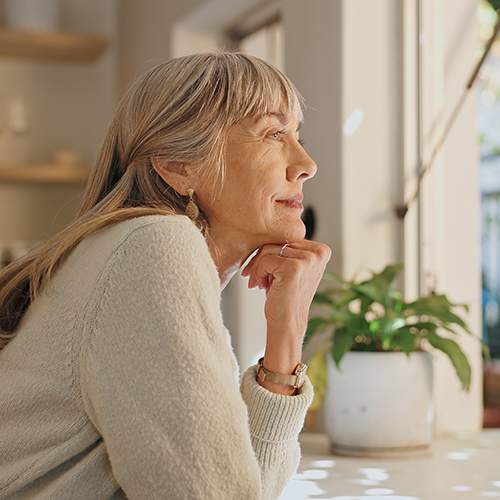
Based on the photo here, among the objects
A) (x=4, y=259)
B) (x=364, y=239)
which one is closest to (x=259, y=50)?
(x=364, y=239)

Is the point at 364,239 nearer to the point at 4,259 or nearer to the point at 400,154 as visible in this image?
the point at 400,154

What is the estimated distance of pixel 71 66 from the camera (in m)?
3.66

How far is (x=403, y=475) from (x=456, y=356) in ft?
0.98

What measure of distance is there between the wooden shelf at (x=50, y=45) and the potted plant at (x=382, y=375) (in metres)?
2.31

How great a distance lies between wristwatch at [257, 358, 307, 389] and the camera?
94 cm

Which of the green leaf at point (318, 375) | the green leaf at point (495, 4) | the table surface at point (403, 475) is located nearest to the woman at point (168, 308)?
the table surface at point (403, 475)

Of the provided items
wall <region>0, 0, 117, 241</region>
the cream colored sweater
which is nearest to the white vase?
wall <region>0, 0, 117, 241</region>

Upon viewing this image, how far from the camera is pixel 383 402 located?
1514 millimetres

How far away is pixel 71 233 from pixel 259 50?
203 centimetres

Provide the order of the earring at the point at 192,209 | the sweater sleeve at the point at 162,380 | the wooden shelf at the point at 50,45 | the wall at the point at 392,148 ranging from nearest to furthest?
the sweater sleeve at the point at 162,380 → the earring at the point at 192,209 → the wall at the point at 392,148 → the wooden shelf at the point at 50,45

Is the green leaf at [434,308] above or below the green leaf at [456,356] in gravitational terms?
above

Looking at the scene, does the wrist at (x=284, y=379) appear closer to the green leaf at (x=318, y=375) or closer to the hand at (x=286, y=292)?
the hand at (x=286, y=292)

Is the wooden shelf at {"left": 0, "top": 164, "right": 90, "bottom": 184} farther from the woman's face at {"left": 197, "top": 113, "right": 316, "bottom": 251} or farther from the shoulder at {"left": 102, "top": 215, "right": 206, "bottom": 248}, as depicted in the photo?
the shoulder at {"left": 102, "top": 215, "right": 206, "bottom": 248}

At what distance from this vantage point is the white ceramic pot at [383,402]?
1.52 meters
